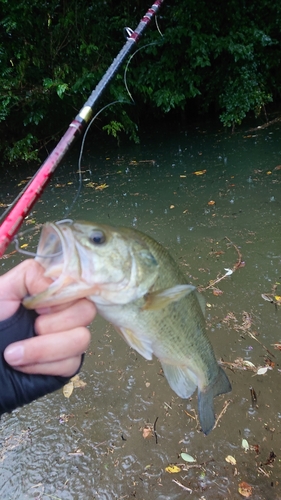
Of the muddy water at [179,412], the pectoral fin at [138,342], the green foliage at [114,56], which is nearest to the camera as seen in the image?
the pectoral fin at [138,342]

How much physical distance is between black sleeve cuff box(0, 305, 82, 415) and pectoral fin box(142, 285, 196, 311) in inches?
15.2

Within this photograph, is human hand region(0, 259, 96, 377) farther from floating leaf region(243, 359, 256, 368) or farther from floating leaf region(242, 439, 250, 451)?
floating leaf region(243, 359, 256, 368)

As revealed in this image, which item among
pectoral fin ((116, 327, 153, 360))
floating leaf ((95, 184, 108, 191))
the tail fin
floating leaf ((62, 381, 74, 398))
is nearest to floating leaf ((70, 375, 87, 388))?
floating leaf ((62, 381, 74, 398))

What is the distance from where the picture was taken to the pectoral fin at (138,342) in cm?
138

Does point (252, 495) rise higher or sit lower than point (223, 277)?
higher

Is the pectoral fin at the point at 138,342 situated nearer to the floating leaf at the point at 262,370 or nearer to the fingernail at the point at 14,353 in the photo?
the fingernail at the point at 14,353

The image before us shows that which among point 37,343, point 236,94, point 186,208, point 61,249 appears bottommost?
point 236,94

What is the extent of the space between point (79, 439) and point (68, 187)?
5123 millimetres

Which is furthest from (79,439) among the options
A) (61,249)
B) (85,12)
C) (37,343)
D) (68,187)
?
(85,12)

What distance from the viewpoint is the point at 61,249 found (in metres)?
1.19

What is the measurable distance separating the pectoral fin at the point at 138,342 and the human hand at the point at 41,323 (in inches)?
6.4

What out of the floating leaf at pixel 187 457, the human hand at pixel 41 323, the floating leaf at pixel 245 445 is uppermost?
the human hand at pixel 41 323

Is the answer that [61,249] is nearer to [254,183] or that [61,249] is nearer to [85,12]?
[254,183]

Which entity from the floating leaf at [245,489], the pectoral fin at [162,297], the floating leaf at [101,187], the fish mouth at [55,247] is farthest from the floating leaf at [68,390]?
the floating leaf at [101,187]
